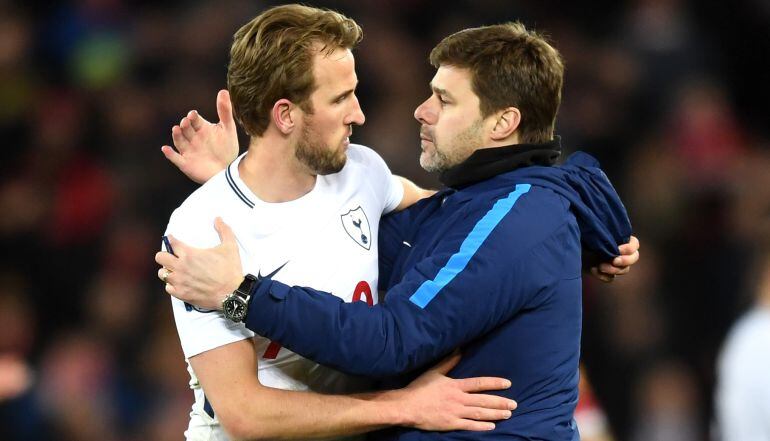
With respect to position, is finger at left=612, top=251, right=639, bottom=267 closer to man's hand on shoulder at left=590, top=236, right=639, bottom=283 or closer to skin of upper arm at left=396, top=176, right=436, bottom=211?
man's hand on shoulder at left=590, top=236, right=639, bottom=283

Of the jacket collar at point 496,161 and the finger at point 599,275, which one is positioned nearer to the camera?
the jacket collar at point 496,161

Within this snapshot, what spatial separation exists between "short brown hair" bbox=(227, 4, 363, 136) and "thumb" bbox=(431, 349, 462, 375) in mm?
804

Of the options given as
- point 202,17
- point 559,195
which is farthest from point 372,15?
point 559,195

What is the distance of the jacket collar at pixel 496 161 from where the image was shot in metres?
3.12

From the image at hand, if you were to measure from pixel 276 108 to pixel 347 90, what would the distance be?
0.70ft

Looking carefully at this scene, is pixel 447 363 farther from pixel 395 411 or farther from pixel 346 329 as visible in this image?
pixel 346 329

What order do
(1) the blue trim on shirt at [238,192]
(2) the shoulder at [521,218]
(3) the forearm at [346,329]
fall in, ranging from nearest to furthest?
(3) the forearm at [346,329], (2) the shoulder at [521,218], (1) the blue trim on shirt at [238,192]

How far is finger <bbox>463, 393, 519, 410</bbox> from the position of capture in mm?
2957

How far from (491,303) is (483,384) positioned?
0.83ft

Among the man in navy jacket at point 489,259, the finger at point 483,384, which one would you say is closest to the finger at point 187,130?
the man in navy jacket at point 489,259

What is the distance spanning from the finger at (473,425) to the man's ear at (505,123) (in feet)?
2.64

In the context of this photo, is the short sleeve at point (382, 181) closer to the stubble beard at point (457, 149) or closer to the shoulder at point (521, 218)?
the stubble beard at point (457, 149)

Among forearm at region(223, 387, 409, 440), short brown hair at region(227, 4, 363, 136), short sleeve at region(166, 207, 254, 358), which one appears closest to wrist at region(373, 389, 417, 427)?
forearm at region(223, 387, 409, 440)

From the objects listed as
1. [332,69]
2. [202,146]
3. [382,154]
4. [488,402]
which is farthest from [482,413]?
[382,154]
